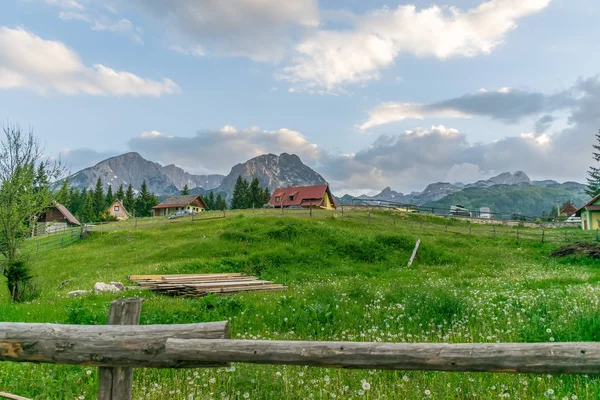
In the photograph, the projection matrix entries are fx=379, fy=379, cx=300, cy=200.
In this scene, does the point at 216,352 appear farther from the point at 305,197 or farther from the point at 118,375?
the point at 305,197

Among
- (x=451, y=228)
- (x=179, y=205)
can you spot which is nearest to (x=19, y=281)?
(x=451, y=228)

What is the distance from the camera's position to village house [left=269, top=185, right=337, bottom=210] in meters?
89.2

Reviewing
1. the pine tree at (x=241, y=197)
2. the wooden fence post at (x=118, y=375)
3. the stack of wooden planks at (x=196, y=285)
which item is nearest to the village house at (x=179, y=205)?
the pine tree at (x=241, y=197)

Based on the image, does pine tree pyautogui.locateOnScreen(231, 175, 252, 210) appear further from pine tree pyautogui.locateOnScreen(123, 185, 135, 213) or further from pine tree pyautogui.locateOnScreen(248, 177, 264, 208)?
pine tree pyautogui.locateOnScreen(123, 185, 135, 213)

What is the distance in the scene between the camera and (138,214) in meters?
117

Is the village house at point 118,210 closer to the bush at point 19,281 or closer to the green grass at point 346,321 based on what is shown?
the green grass at point 346,321

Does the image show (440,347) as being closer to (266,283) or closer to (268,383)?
(268,383)

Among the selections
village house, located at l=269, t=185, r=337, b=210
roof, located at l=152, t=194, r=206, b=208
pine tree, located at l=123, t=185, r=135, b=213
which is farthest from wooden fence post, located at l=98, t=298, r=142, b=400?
pine tree, located at l=123, t=185, r=135, b=213

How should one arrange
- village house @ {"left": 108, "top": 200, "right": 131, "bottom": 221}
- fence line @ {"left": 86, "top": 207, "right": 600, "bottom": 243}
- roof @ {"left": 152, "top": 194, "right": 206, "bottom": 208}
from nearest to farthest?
fence line @ {"left": 86, "top": 207, "right": 600, "bottom": 243}
roof @ {"left": 152, "top": 194, "right": 206, "bottom": 208}
village house @ {"left": 108, "top": 200, "right": 131, "bottom": 221}

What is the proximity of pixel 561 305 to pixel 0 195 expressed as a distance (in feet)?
70.7

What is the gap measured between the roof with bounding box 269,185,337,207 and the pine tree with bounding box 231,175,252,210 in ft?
42.9

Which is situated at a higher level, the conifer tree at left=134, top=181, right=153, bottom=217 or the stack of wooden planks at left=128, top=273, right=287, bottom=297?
the conifer tree at left=134, top=181, right=153, bottom=217

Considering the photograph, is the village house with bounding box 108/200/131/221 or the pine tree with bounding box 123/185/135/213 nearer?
the village house with bounding box 108/200/131/221

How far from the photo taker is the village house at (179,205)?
103812mm
